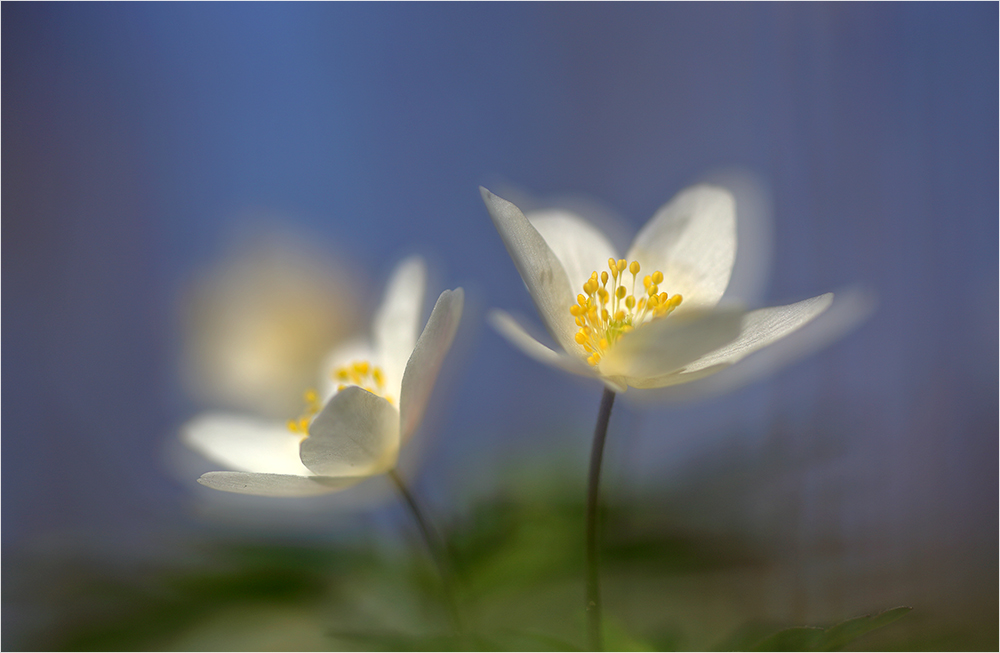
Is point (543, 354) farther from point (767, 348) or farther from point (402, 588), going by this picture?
point (402, 588)

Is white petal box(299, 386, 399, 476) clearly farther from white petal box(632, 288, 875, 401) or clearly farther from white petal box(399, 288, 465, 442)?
white petal box(632, 288, 875, 401)

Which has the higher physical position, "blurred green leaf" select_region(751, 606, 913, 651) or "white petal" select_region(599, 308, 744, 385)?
"white petal" select_region(599, 308, 744, 385)

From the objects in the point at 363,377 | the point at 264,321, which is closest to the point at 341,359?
the point at 363,377

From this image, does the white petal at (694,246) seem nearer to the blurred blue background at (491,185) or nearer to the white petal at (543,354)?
the white petal at (543,354)

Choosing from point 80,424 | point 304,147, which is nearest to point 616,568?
point 304,147

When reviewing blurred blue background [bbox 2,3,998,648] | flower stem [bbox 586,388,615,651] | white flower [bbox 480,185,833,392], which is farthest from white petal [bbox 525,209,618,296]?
blurred blue background [bbox 2,3,998,648]

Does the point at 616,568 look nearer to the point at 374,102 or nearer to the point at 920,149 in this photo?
the point at 920,149

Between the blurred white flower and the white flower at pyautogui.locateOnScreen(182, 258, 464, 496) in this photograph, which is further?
the blurred white flower
